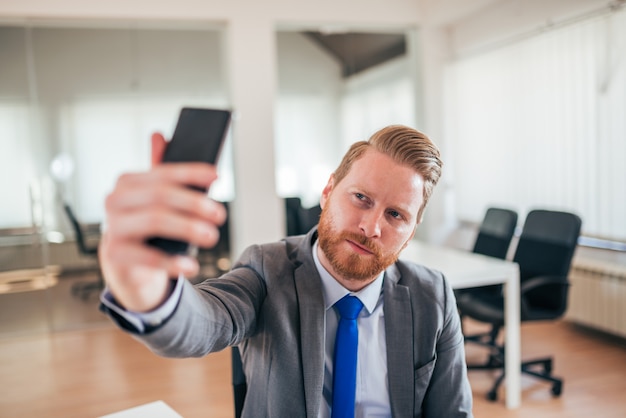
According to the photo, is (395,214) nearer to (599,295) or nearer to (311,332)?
(311,332)

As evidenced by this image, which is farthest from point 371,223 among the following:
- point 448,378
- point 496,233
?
point 496,233

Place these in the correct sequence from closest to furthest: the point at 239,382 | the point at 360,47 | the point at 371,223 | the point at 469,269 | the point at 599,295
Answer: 1. the point at 371,223
2. the point at 239,382
3. the point at 469,269
4. the point at 599,295
5. the point at 360,47

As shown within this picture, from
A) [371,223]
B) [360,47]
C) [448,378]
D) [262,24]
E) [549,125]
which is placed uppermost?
[262,24]

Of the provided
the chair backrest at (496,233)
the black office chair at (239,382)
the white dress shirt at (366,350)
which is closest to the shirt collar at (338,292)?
the white dress shirt at (366,350)

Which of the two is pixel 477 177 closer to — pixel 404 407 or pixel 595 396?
pixel 595 396

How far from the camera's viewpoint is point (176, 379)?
12.1 feet

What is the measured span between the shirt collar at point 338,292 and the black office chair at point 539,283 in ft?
6.67

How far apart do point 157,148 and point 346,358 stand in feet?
2.75

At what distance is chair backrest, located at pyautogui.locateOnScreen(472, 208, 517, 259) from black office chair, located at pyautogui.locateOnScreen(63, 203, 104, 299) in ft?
10.6

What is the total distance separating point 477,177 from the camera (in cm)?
546

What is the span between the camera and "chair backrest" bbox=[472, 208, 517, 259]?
3.75m

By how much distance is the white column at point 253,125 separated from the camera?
17.2 feet

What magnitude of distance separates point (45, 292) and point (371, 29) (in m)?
3.97

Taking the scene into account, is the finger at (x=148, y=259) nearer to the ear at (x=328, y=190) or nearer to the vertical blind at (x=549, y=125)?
the ear at (x=328, y=190)
